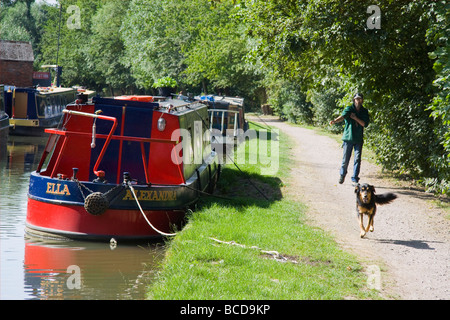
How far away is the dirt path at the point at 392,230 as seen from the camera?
7.48 m

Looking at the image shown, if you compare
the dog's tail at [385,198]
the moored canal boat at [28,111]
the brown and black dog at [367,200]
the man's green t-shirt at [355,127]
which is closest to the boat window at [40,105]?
the moored canal boat at [28,111]

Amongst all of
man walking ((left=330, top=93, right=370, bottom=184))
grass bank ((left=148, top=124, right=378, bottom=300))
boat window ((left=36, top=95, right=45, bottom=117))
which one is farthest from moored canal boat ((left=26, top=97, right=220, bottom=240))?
boat window ((left=36, top=95, right=45, bottom=117))

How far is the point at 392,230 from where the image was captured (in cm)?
1026

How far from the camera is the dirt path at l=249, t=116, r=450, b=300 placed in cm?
748

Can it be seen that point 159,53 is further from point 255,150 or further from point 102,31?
point 255,150

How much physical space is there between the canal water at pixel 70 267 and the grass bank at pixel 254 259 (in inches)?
21.8

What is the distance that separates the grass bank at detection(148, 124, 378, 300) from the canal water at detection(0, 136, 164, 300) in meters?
0.55

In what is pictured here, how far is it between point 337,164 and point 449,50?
9.09 metres

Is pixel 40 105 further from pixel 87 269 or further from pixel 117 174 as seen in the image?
pixel 87 269

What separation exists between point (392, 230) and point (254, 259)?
126 inches

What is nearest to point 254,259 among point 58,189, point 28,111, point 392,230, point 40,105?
point 392,230

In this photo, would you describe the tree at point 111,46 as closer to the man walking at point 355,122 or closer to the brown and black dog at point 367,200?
the man walking at point 355,122

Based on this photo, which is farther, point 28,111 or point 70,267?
point 28,111

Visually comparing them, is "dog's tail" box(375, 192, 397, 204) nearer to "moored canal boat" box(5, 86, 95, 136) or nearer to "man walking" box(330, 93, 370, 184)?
"man walking" box(330, 93, 370, 184)
